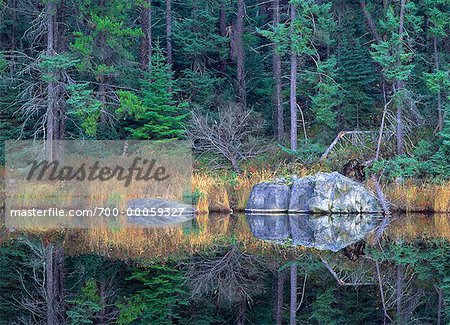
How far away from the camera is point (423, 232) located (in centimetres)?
1753

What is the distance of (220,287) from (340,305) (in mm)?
2215

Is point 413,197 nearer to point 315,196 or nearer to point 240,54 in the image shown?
point 315,196

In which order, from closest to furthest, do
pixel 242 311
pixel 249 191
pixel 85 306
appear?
pixel 242 311
pixel 85 306
pixel 249 191

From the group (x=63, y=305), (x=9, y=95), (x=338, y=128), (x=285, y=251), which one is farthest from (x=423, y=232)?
(x=9, y=95)

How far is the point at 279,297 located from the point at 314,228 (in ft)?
26.2

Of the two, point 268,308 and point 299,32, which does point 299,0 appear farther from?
point 268,308

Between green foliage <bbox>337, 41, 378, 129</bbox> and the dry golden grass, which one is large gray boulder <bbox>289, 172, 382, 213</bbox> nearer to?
the dry golden grass

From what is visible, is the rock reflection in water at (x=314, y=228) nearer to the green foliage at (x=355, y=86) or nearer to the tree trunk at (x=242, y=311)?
the tree trunk at (x=242, y=311)

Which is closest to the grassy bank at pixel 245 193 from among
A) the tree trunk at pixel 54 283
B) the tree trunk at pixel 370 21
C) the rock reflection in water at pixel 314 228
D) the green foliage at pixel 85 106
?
the rock reflection in water at pixel 314 228

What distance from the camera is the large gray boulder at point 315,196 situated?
22125 millimetres

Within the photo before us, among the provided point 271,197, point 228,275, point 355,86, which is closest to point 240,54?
point 355,86

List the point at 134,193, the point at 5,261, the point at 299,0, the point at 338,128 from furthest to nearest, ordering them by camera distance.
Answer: the point at 338,128 → the point at 299,0 → the point at 134,193 → the point at 5,261

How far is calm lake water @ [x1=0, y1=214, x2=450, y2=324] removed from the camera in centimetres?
985

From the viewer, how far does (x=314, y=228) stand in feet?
60.8
